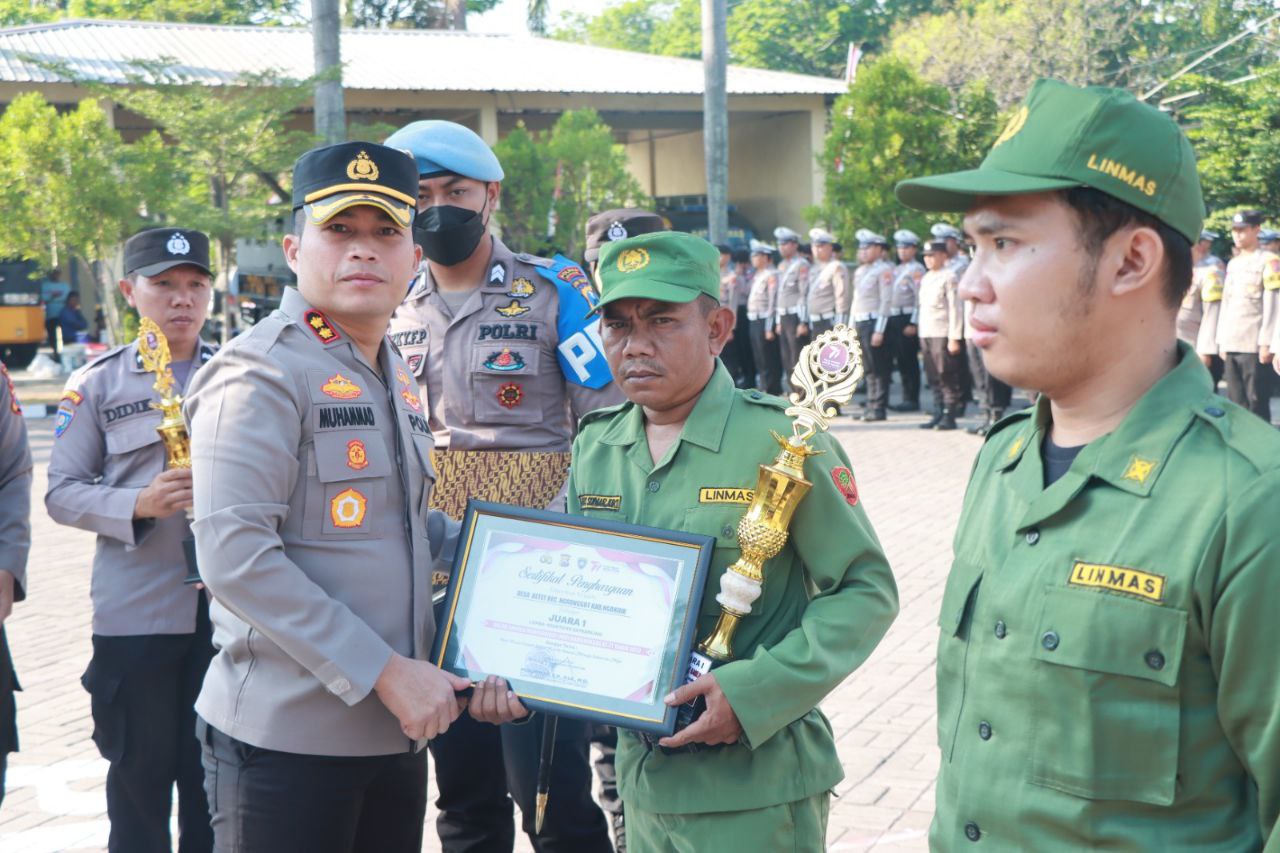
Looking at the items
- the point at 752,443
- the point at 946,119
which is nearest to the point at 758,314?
the point at 946,119

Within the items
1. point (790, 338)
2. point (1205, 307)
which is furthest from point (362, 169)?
point (790, 338)

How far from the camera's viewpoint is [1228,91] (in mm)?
21125

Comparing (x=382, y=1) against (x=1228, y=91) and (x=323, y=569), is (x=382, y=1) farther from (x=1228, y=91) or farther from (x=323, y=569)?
(x=323, y=569)

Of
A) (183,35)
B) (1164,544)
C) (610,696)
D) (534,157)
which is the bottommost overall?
(610,696)

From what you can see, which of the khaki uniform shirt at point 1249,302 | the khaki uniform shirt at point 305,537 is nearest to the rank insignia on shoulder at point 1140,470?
the khaki uniform shirt at point 305,537

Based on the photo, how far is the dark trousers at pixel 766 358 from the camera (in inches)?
794

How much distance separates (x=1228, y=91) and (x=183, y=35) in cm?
2026

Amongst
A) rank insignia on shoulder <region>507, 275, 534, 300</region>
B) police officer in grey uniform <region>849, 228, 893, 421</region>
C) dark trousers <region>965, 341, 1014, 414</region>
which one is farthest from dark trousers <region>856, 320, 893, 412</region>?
rank insignia on shoulder <region>507, 275, 534, 300</region>

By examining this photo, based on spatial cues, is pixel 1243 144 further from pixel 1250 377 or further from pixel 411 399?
pixel 411 399

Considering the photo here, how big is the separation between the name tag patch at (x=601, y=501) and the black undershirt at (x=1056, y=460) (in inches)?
43.6

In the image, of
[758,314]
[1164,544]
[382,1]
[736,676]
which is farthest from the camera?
[382,1]

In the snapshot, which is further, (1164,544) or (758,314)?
(758,314)

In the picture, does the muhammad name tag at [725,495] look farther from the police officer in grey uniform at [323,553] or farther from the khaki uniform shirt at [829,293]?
the khaki uniform shirt at [829,293]

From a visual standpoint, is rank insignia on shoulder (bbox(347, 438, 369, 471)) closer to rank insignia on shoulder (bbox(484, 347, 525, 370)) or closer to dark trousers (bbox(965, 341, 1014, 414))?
rank insignia on shoulder (bbox(484, 347, 525, 370))
